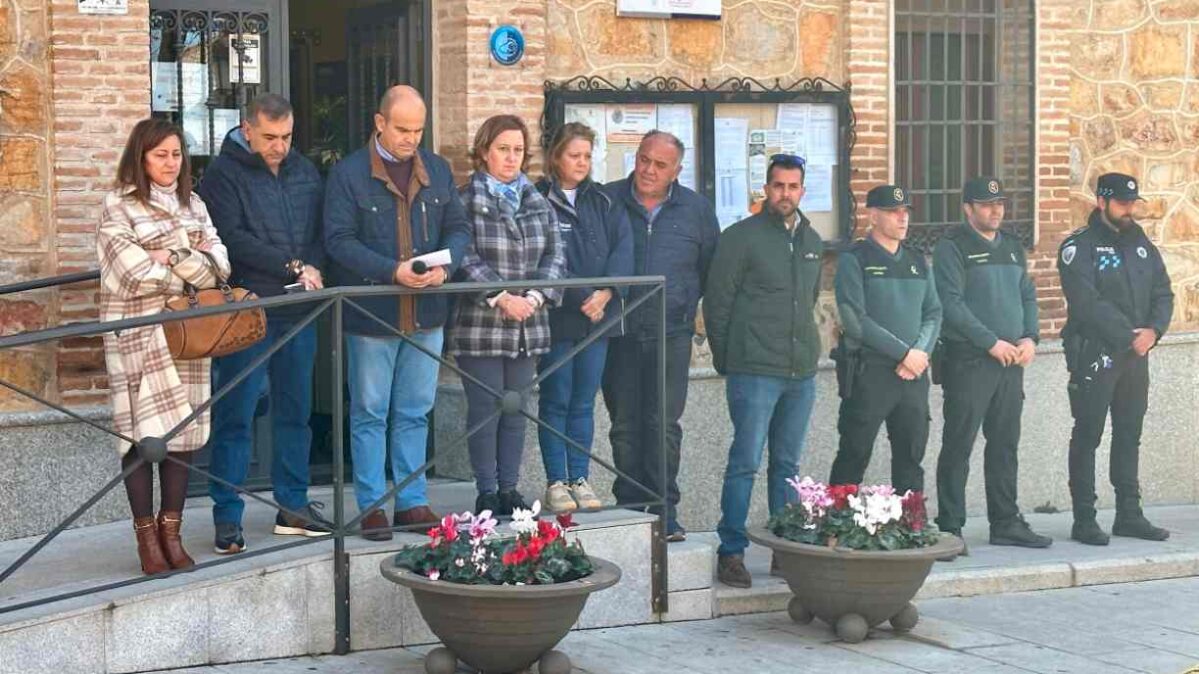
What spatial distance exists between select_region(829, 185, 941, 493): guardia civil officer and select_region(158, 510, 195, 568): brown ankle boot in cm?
349

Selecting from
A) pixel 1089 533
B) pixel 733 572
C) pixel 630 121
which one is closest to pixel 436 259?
pixel 733 572

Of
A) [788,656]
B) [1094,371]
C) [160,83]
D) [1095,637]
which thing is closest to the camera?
[788,656]

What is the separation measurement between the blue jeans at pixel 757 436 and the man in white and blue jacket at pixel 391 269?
154cm

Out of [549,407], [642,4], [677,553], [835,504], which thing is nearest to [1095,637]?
[835,504]

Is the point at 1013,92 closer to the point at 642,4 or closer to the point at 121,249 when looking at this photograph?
the point at 642,4

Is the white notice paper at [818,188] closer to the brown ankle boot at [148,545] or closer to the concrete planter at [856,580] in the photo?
the concrete planter at [856,580]

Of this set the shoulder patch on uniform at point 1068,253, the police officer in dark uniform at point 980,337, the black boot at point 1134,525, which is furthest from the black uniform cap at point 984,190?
the black boot at point 1134,525

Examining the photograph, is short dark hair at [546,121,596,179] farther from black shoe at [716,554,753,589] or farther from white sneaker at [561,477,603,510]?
black shoe at [716,554,753,589]

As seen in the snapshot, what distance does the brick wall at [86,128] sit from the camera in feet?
29.0

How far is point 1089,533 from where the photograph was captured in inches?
415

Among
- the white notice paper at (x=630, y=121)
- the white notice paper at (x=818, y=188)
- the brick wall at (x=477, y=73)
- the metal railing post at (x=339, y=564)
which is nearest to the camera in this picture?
the metal railing post at (x=339, y=564)

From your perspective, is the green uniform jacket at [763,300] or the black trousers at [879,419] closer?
the green uniform jacket at [763,300]

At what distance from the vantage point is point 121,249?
734 cm

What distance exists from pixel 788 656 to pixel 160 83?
4100 millimetres
